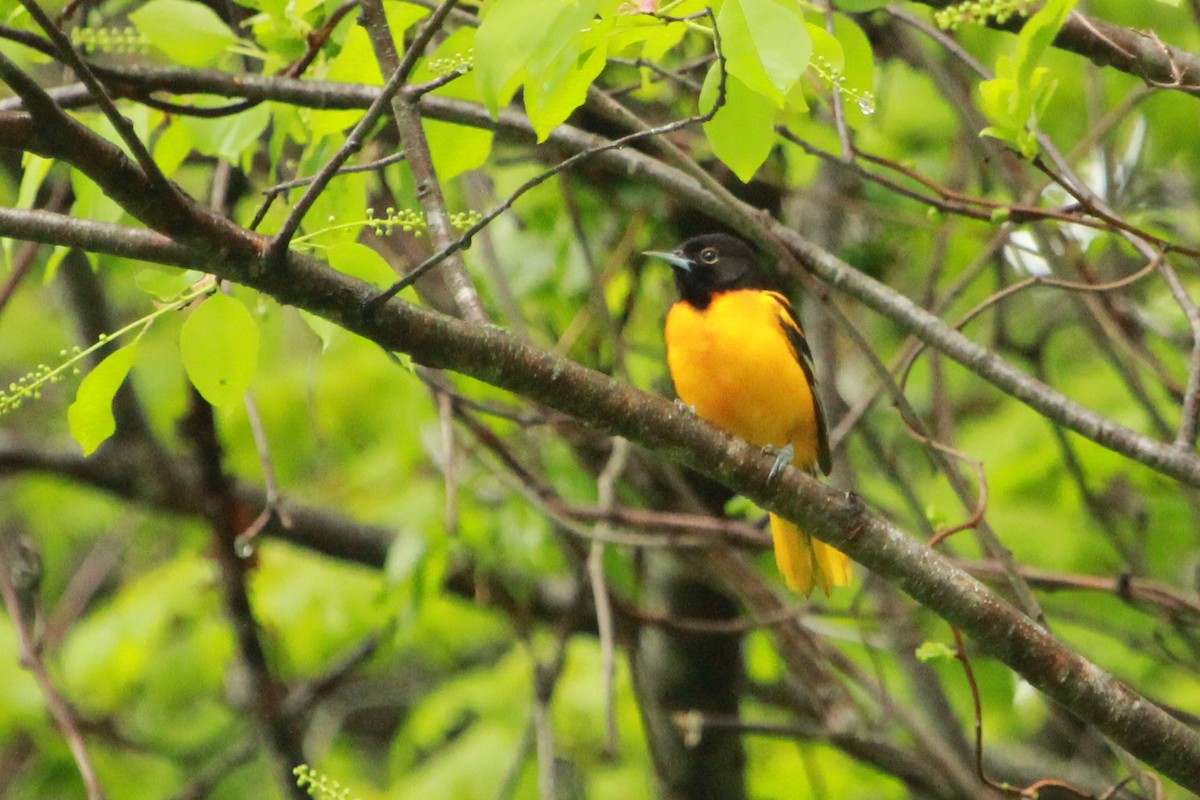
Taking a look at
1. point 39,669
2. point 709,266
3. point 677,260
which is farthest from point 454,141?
point 39,669

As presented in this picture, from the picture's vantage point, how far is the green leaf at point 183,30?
10.5ft

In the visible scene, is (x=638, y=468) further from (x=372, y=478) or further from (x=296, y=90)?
(x=296, y=90)

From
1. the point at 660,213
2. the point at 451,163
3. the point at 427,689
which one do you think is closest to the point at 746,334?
the point at 660,213

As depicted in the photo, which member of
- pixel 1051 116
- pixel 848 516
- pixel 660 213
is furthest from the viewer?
pixel 1051 116

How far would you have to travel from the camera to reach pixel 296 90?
3.37 m

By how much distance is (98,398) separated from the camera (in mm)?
2523

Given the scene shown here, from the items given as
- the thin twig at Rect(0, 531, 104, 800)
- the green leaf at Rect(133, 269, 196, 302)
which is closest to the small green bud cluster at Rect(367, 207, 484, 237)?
the green leaf at Rect(133, 269, 196, 302)

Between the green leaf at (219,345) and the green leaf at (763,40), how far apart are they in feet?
3.30

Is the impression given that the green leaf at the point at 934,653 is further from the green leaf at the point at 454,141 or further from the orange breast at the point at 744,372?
the orange breast at the point at 744,372

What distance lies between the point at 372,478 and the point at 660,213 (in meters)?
2.55

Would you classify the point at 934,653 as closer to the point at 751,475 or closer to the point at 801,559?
the point at 751,475

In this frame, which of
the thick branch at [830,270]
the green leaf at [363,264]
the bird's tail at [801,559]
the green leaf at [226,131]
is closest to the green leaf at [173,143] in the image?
the green leaf at [226,131]

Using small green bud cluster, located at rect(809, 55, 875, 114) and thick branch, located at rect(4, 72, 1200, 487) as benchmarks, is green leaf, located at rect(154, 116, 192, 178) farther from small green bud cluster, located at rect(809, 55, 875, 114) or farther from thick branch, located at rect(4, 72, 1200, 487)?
small green bud cluster, located at rect(809, 55, 875, 114)

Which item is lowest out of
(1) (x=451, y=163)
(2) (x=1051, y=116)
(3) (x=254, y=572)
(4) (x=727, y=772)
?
(4) (x=727, y=772)
